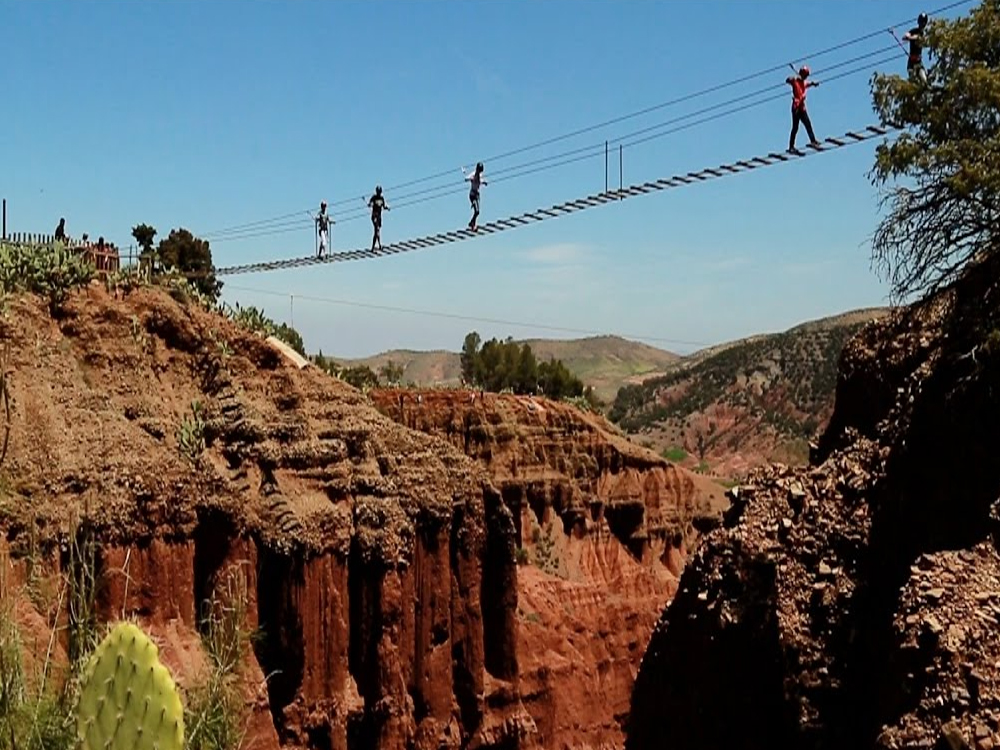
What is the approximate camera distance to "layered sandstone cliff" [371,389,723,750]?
36906 mm

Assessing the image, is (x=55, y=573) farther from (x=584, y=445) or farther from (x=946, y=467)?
(x=584, y=445)

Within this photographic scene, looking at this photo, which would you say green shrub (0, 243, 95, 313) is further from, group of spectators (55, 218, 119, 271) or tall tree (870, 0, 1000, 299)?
tall tree (870, 0, 1000, 299)

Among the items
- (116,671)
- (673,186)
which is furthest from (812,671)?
(673,186)

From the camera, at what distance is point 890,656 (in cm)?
1077

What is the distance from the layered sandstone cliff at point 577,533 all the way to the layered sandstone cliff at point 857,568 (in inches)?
770

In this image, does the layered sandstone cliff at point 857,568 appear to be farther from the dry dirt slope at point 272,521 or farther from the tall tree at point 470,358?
the tall tree at point 470,358

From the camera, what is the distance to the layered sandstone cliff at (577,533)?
1453 inches

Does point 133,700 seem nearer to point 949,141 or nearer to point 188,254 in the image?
point 949,141

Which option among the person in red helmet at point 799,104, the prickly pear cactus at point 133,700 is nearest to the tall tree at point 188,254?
the person in red helmet at point 799,104

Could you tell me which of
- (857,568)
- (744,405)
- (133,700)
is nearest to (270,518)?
(857,568)

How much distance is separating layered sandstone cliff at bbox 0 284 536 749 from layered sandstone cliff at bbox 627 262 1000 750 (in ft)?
29.0

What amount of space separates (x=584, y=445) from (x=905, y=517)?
3714cm

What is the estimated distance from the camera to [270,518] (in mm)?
24516

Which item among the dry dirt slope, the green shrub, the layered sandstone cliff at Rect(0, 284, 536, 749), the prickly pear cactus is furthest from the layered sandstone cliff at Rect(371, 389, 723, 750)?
the prickly pear cactus
